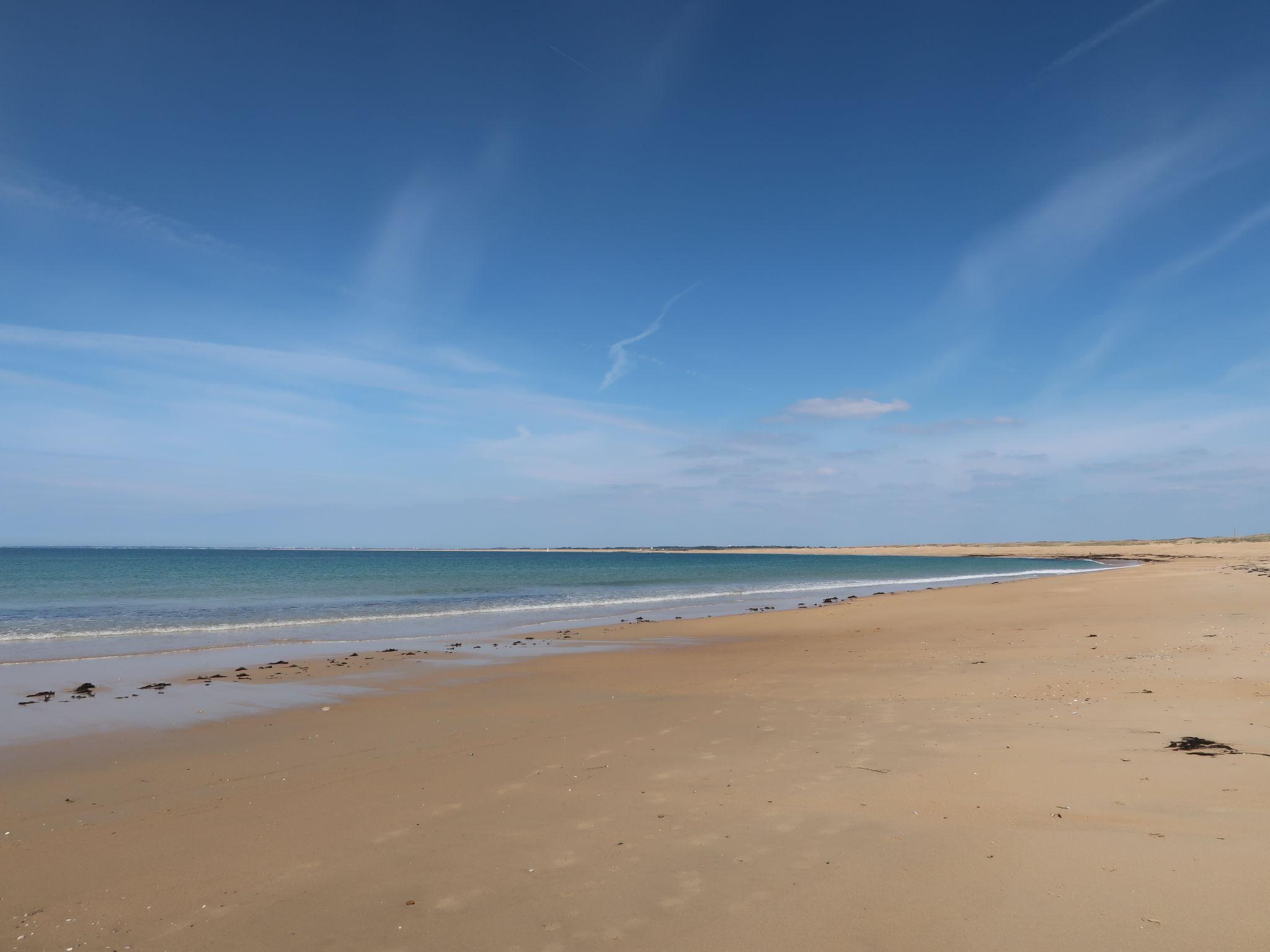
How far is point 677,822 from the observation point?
5.56 meters

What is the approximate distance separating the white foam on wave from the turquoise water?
88 millimetres

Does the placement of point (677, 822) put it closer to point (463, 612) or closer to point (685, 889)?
point (685, 889)

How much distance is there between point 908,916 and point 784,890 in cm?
75

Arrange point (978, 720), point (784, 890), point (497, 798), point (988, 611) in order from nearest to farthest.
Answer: point (784, 890)
point (497, 798)
point (978, 720)
point (988, 611)

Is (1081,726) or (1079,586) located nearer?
(1081,726)

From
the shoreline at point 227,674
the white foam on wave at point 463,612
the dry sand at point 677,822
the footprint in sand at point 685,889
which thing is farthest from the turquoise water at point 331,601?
the footprint in sand at point 685,889

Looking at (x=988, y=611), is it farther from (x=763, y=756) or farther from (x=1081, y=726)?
(x=763, y=756)

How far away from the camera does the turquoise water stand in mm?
21328

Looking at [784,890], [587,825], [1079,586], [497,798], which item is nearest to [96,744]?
[497,798]

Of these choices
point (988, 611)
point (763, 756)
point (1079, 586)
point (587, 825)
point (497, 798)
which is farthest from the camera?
point (1079, 586)

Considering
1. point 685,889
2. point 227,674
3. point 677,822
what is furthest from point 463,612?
point 685,889

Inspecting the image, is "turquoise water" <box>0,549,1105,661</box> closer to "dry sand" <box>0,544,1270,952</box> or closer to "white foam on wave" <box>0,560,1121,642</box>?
"white foam on wave" <box>0,560,1121,642</box>

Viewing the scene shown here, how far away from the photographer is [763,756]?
7.38 meters

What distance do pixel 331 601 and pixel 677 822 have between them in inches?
1294
